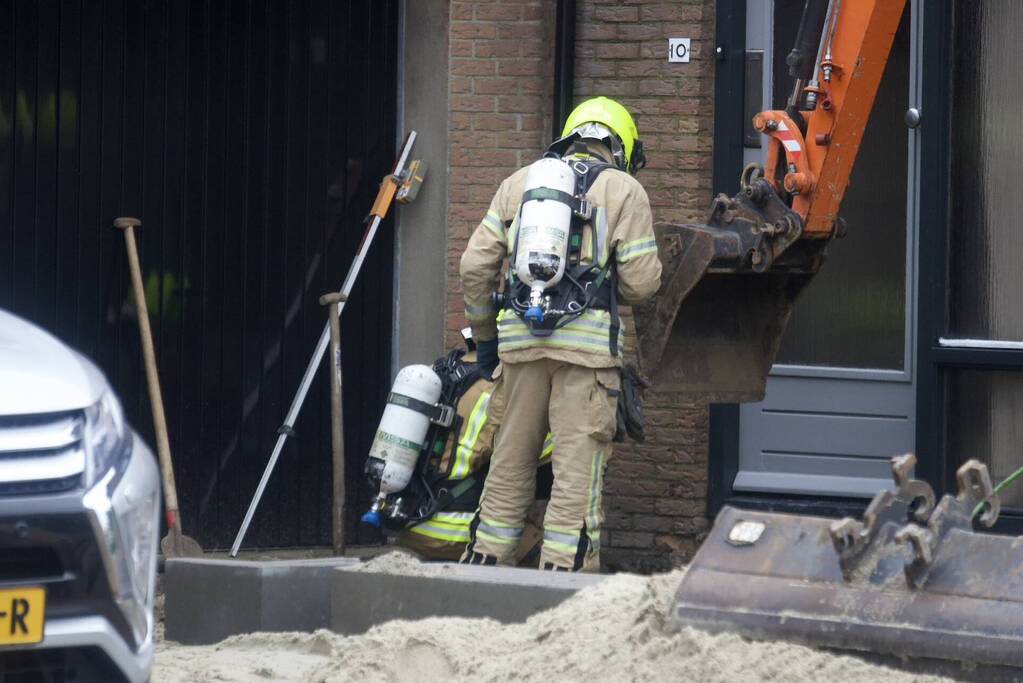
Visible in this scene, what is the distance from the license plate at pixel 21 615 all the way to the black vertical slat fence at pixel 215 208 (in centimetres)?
419

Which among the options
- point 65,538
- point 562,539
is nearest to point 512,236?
point 562,539

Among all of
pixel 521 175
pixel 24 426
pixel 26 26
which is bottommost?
pixel 24 426

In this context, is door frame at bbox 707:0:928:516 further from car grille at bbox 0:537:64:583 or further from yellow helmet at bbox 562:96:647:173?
car grille at bbox 0:537:64:583

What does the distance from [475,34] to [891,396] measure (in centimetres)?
266

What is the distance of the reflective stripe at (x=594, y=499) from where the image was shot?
6848 millimetres

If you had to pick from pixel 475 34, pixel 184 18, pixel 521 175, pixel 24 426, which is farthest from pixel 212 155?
pixel 24 426

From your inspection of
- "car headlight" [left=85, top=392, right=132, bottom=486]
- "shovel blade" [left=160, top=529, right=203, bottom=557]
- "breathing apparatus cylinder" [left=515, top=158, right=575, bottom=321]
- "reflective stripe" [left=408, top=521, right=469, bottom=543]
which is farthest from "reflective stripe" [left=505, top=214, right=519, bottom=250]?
"car headlight" [left=85, top=392, right=132, bottom=486]

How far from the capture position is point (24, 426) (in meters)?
4.06

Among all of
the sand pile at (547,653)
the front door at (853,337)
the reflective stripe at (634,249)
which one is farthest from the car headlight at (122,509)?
the front door at (853,337)

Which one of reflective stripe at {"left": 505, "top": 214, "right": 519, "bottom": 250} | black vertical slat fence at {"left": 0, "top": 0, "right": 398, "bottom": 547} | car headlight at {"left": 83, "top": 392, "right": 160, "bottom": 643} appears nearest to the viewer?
car headlight at {"left": 83, "top": 392, "right": 160, "bottom": 643}

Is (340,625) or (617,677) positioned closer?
(617,677)

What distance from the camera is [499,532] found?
22.8ft

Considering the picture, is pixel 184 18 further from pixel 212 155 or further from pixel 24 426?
pixel 24 426

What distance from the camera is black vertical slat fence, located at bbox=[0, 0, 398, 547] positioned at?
7891 mm
